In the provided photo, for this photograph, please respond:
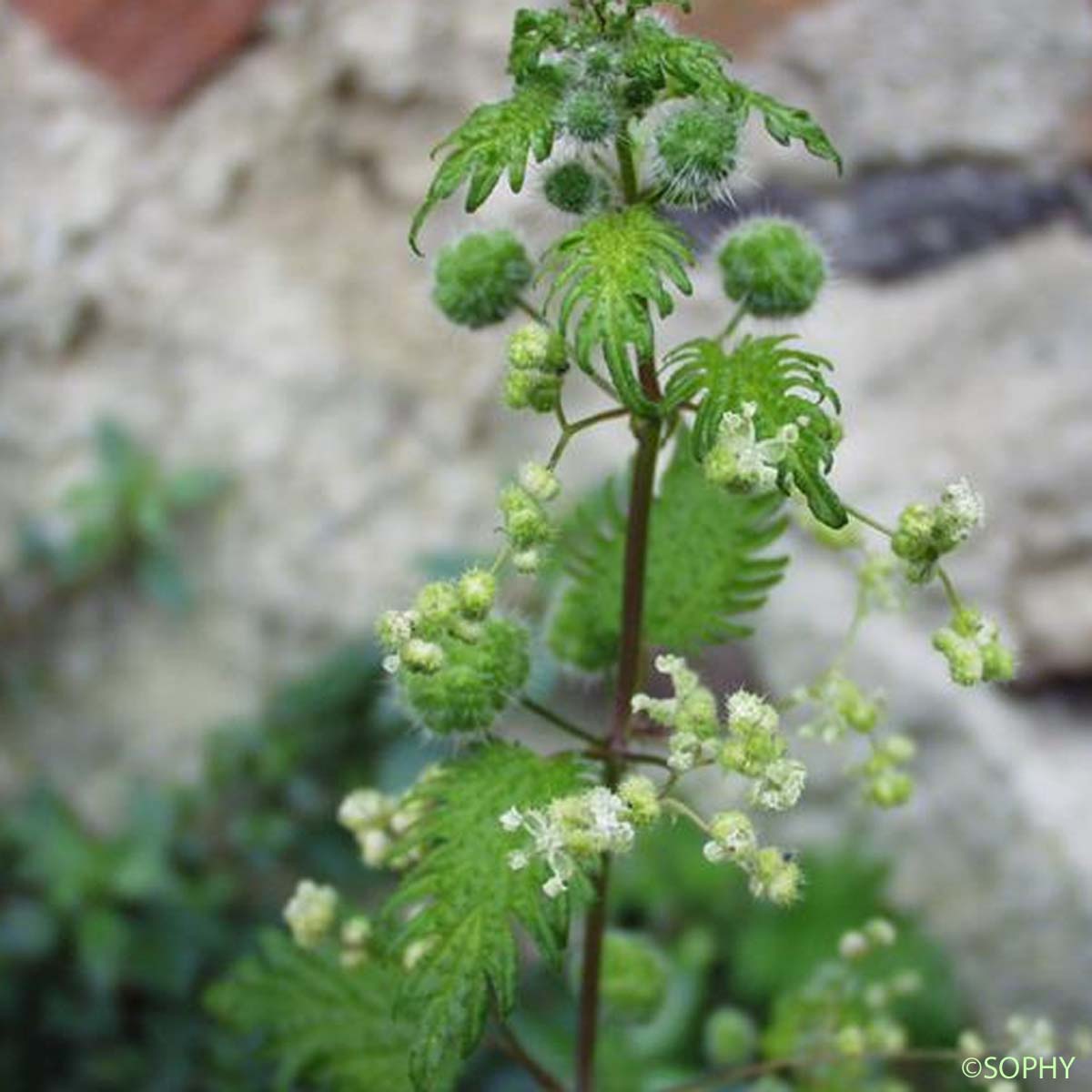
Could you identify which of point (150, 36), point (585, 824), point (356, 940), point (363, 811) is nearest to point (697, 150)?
point (585, 824)

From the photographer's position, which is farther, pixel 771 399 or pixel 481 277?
pixel 481 277

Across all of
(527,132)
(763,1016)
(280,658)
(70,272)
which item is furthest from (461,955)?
(70,272)

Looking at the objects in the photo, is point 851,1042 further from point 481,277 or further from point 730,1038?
point 481,277

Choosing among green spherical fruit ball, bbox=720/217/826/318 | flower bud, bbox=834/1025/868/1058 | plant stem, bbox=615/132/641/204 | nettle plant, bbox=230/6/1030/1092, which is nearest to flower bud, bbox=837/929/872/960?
flower bud, bbox=834/1025/868/1058

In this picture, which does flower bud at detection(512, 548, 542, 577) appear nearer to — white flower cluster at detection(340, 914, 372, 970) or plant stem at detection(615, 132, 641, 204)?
plant stem at detection(615, 132, 641, 204)

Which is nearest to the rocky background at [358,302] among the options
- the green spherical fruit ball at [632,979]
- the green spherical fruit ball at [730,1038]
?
the green spherical fruit ball at [730,1038]

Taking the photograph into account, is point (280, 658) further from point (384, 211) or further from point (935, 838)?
point (935, 838)
